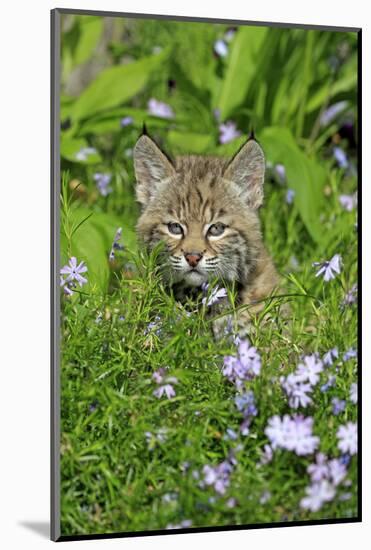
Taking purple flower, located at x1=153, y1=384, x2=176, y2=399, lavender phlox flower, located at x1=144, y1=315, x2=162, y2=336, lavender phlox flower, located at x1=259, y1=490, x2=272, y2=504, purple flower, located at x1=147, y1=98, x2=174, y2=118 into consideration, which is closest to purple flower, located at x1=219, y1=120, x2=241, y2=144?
purple flower, located at x1=147, y1=98, x2=174, y2=118

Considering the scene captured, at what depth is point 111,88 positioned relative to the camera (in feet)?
19.9

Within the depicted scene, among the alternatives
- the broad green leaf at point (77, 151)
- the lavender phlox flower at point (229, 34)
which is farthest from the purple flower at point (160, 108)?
the broad green leaf at point (77, 151)

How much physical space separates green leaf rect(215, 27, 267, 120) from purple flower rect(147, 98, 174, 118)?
0.85ft

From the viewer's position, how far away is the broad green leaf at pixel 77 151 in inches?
226

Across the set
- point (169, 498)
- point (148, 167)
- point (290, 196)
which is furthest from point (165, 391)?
point (290, 196)

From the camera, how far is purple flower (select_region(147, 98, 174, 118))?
6.51m

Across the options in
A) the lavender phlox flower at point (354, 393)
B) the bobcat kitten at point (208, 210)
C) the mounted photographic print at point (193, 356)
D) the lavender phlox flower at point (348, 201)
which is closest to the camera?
the mounted photographic print at point (193, 356)

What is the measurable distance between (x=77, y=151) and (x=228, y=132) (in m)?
0.93

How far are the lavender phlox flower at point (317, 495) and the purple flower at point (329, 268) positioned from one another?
94cm

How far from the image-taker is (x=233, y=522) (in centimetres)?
473

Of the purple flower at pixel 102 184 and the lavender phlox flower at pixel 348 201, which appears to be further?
the lavender phlox flower at pixel 348 201

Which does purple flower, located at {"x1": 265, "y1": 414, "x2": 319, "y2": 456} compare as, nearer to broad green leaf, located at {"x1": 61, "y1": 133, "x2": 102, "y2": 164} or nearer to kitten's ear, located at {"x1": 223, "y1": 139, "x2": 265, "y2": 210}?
kitten's ear, located at {"x1": 223, "y1": 139, "x2": 265, "y2": 210}

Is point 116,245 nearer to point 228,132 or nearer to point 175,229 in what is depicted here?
point 175,229

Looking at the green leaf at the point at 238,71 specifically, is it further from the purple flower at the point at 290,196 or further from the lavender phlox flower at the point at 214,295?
the lavender phlox flower at the point at 214,295
